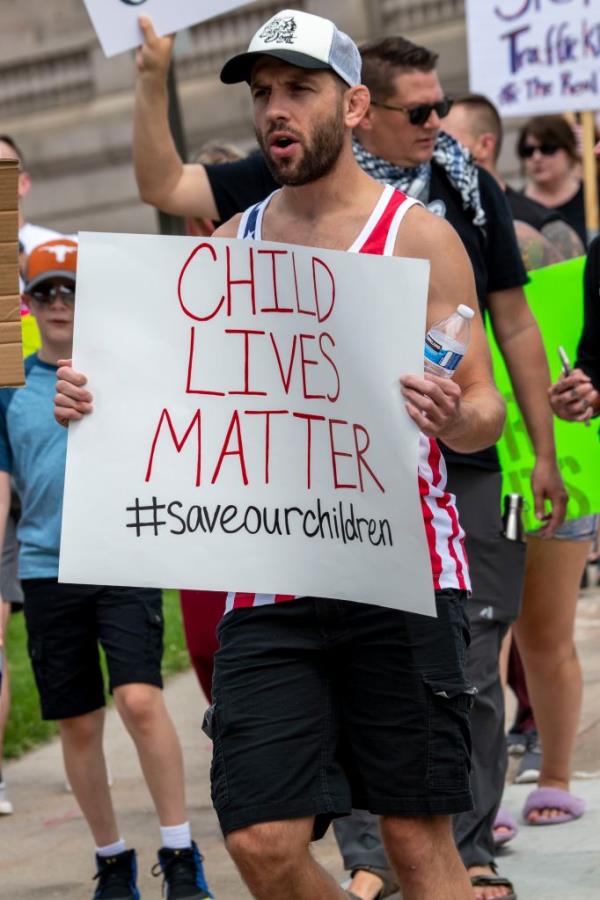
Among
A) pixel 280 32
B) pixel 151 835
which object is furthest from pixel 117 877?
pixel 280 32

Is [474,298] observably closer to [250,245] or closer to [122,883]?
[250,245]

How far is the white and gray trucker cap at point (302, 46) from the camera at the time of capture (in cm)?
367

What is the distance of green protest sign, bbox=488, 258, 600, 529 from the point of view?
5.38 meters

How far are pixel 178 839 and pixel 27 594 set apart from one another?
0.86m

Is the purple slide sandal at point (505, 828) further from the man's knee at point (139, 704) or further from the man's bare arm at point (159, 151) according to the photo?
the man's bare arm at point (159, 151)

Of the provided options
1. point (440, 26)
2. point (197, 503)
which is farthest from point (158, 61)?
point (440, 26)

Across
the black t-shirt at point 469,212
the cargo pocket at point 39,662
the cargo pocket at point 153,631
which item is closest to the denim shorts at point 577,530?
the black t-shirt at point 469,212

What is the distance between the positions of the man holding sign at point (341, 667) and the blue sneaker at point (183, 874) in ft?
4.64

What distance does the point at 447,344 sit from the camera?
3.46 metres

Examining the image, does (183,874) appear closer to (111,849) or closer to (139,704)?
(111,849)

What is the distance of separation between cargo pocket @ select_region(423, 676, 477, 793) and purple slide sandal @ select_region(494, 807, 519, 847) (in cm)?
176

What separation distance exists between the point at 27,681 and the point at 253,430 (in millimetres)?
5660

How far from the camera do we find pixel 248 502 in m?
3.50

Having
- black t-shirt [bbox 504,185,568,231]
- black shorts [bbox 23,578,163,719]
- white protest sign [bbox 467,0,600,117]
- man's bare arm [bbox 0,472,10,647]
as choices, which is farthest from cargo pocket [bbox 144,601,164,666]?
white protest sign [bbox 467,0,600,117]
